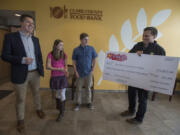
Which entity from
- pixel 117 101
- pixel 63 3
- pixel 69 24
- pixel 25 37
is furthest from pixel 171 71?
pixel 63 3

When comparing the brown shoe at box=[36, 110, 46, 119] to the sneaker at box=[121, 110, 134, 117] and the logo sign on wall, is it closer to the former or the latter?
the sneaker at box=[121, 110, 134, 117]

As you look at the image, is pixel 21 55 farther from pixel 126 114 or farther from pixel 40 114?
pixel 126 114

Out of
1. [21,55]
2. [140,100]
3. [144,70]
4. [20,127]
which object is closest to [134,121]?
[140,100]

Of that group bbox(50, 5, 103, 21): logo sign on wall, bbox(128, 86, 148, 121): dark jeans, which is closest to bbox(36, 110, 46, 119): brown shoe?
bbox(128, 86, 148, 121): dark jeans

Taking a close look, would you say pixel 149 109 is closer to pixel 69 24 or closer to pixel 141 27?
pixel 141 27

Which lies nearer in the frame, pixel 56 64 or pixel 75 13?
pixel 56 64

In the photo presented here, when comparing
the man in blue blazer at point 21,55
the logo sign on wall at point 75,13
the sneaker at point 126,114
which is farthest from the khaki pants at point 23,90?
the logo sign on wall at point 75,13

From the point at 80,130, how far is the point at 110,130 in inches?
19.0

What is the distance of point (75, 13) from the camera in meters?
3.03

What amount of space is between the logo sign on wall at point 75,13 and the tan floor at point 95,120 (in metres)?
2.11

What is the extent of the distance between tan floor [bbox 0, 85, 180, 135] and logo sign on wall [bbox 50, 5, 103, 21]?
6.94 ft

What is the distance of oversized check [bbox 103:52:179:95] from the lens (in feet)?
5.62

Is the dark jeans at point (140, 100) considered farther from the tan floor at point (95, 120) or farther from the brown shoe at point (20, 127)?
the brown shoe at point (20, 127)

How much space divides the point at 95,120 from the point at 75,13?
255 cm
